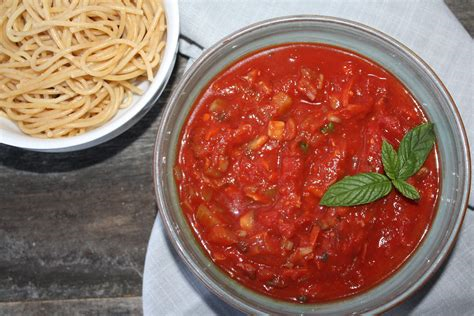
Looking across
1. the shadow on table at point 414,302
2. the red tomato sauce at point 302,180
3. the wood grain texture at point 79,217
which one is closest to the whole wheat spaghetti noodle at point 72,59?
the wood grain texture at point 79,217

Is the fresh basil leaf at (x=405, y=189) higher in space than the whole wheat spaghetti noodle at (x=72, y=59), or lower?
higher

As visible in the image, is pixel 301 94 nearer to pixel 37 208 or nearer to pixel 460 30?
pixel 460 30

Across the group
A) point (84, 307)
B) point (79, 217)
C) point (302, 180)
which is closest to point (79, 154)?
point (79, 217)

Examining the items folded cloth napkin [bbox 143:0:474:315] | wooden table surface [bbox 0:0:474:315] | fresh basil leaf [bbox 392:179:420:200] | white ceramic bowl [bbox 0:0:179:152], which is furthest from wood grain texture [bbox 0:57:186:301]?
fresh basil leaf [bbox 392:179:420:200]

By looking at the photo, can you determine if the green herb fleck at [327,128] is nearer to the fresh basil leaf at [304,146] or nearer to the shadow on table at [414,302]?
the fresh basil leaf at [304,146]

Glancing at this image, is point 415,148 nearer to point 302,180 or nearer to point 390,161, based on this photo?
point 390,161

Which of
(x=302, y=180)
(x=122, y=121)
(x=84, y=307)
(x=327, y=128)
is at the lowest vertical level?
(x=84, y=307)
